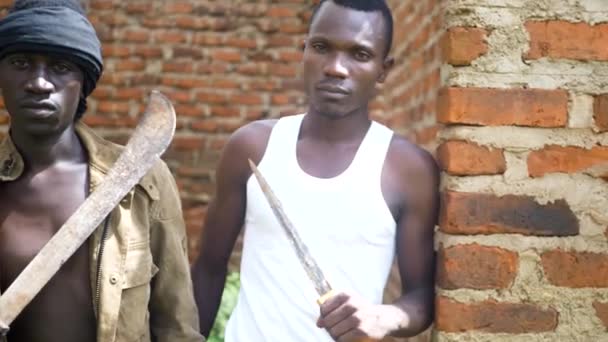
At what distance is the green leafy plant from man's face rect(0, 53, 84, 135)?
265 centimetres

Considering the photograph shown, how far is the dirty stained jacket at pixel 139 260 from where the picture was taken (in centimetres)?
208

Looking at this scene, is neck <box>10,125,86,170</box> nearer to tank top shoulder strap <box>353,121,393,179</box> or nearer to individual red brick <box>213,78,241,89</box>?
tank top shoulder strap <box>353,121,393,179</box>

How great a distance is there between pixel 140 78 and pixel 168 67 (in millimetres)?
174

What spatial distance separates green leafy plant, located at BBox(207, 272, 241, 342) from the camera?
4.58 metres

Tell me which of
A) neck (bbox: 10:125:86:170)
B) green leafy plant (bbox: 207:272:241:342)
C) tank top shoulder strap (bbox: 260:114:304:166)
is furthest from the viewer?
green leafy plant (bbox: 207:272:241:342)

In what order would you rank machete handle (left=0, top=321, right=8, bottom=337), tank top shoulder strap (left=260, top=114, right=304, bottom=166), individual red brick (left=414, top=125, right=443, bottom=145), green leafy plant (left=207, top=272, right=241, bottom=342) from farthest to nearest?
green leafy plant (left=207, top=272, right=241, bottom=342) → individual red brick (left=414, top=125, right=443, bottom=145) → tank top shoulder strap (left=260, top=114, right=304, bottom=166) → machete handle (left=0, top=321, right=8, bottom=337)

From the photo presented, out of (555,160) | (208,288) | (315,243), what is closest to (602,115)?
(555,160)

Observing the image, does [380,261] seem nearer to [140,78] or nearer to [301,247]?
[301,247]

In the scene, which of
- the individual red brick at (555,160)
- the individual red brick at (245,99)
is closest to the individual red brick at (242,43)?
the individual red brick at (245,99)

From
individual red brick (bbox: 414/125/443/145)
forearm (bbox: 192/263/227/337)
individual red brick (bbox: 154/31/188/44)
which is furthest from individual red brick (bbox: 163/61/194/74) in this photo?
forearm (bbox: 192/263/227/337)

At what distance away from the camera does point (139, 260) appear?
2.14 meters

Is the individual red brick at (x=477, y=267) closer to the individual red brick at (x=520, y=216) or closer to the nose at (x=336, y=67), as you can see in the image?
the individual red brick at (x=520, y=216)

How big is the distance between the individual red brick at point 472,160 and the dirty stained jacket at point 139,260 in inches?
28.4

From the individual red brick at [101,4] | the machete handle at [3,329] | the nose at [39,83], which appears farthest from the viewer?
the individual red brick at [101,4]
